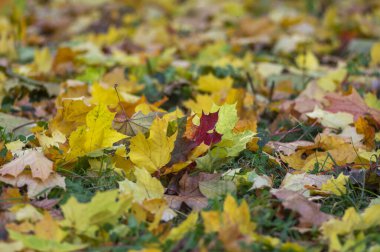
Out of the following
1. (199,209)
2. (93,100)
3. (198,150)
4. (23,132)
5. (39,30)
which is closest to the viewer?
(199,209)

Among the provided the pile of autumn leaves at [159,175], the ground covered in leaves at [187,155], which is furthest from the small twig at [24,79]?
the pile of autumn leaves at [159,175]

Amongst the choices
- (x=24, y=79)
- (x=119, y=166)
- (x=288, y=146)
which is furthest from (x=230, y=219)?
(x=24, y=79)

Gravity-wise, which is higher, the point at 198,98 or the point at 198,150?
the point at 198,150

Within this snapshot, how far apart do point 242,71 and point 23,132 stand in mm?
1359

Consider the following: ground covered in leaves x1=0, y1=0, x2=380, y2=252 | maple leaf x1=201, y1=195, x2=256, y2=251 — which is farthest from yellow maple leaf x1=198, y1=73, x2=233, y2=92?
maple leaf x1=201, y1=195, x2=256, y2=251

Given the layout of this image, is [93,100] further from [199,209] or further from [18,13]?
[18,13]

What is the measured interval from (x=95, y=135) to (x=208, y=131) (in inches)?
13.2

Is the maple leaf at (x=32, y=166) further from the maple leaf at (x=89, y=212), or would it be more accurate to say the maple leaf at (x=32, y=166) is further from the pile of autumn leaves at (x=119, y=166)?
the maple leaf at (x=89, y=212)

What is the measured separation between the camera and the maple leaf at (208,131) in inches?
67.5

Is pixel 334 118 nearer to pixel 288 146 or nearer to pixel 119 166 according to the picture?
pixel 288 146

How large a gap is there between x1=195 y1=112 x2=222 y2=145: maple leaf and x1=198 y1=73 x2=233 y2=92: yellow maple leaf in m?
0.93

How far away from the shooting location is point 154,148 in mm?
1638

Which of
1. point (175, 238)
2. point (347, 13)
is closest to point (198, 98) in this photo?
point (175, 238)

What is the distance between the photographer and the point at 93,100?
7.47ft
